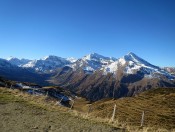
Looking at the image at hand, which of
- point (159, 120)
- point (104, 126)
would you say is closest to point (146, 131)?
point (104, 126)

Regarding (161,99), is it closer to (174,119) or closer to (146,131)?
(174,119)

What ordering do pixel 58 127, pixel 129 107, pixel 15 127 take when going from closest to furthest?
pixel 15 127 → pixel 58 127 → pixel 129 107

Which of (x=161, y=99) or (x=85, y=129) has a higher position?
(x=161, y=99)

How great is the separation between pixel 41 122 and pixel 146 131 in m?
7.81

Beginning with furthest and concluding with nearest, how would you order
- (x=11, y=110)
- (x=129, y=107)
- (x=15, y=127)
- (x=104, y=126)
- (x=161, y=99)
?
(x=161, y=99) → (x=129, y=107) → (x=11, y=110) → (x=104, y=126) → (x=15, y=127)

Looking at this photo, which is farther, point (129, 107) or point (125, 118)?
point (129, 107)

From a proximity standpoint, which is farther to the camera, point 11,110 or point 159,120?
point 159,120

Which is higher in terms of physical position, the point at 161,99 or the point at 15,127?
the point at 161,99

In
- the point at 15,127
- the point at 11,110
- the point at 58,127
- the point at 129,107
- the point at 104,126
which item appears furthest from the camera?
the point at 129,107

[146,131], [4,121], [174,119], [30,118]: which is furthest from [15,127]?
[174,119]

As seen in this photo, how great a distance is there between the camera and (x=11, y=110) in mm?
25406

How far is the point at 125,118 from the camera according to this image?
39.7 metres

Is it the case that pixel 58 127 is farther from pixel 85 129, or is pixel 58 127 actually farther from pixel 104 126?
pixel 104 126

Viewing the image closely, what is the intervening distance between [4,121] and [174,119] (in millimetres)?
25837
